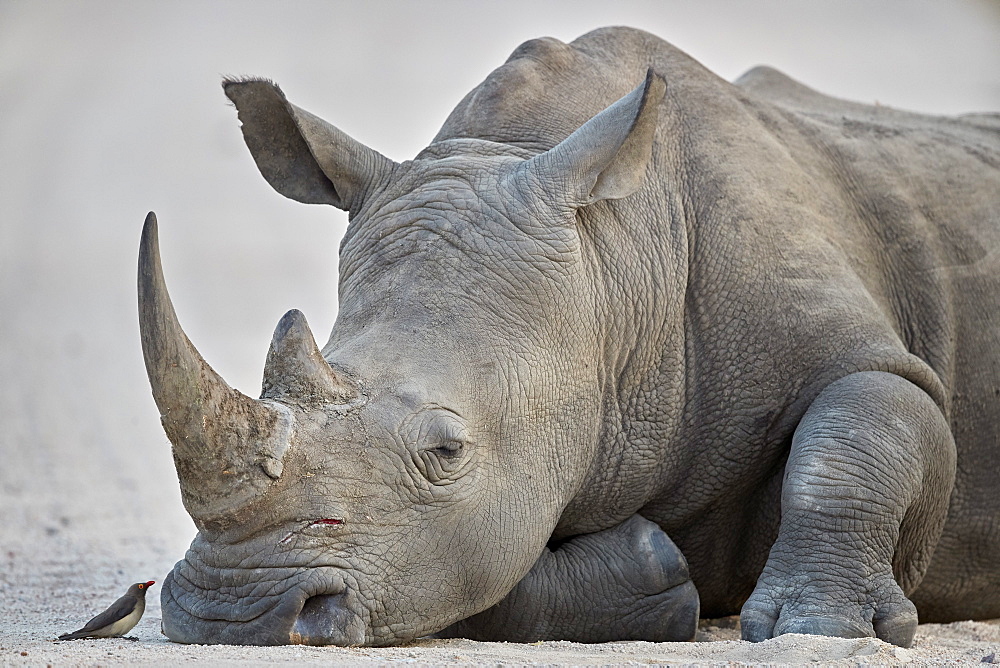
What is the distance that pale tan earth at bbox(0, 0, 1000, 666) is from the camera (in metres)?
11.3

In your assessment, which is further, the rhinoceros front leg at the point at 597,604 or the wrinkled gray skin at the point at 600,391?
the rhinoceros front leg at the point at 597,604

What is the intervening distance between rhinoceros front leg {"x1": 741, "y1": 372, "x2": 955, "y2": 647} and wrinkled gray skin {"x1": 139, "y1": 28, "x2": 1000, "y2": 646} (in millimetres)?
10

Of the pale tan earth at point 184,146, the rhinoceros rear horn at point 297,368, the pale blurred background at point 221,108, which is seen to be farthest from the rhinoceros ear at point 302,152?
the pale blurred background at point 221,108

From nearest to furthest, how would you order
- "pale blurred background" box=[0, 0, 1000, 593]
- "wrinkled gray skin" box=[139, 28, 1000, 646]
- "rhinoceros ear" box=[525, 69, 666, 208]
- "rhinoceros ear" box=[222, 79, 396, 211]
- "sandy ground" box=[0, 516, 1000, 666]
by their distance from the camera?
"sandy ground" box=[0, 516, 1000, 666] → "wrinkled gray skin" box=[139, 28, 1000, 646] → "rhinoceros ear" box=[525, 69, 666, 208] → "rhinoceros ear" box=[222, 79, 396, 211] → "pale blurred background" box=[0, 0, 1000, 593]

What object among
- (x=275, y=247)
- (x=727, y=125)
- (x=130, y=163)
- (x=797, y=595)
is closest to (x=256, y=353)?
(x=275, y=247)

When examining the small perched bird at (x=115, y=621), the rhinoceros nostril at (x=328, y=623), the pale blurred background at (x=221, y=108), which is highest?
the pale blurred background at (x=221, y=108)

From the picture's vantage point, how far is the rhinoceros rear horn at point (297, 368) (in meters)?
4.03

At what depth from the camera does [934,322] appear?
5.89m

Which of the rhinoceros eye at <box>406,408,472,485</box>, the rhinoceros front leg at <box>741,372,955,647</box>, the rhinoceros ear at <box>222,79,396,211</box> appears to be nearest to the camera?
the rhinoceros eye at <box>406,408,472,485</box>

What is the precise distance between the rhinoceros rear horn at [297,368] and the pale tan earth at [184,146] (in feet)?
11.2

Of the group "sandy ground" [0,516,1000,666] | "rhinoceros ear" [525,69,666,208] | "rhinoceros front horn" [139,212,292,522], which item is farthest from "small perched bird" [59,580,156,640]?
"rhinoceros ear" [525,69,666,208]

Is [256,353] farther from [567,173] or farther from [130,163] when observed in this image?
[567,173]

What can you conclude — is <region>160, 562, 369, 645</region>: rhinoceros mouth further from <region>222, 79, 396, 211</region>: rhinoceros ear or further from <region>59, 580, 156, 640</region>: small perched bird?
<region>222, 79, 396, 211</region>: rhinoceros ear

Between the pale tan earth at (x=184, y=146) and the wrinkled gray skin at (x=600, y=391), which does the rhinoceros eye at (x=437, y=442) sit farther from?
the pale tan earth at (x=184, y=146)
